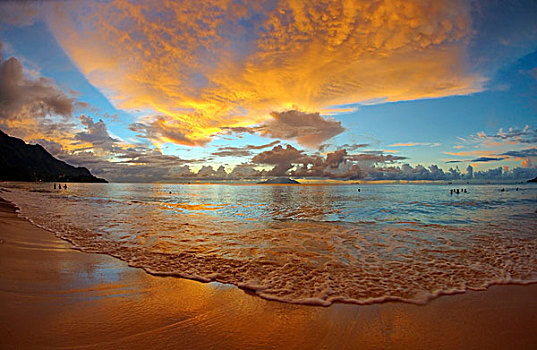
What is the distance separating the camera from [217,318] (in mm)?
3848

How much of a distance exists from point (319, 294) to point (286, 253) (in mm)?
3241

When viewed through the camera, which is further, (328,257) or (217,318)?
(328,257)

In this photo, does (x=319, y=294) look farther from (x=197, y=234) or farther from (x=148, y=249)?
(x=197, y=234)

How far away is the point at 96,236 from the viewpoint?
9.83m

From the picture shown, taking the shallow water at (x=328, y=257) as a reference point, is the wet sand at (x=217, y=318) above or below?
above

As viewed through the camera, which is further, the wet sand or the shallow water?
the shallow water

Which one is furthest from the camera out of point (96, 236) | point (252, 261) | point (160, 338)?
point (96, 236)

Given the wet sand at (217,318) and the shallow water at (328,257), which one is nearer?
the wet sand at (217,318)

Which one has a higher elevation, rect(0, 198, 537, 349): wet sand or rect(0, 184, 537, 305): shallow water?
rect(0, 198, 537, 349): wet sand

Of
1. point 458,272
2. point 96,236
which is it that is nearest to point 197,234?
point 96,236

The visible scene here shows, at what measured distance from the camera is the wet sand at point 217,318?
3.25 meters

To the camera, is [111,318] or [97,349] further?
[111,318]

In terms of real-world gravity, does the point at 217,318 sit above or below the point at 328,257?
above

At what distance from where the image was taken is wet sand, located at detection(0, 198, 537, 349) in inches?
128
